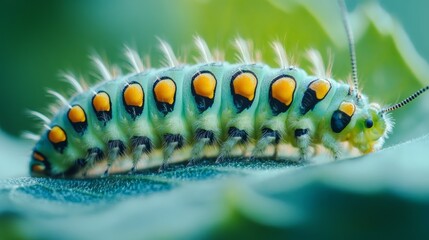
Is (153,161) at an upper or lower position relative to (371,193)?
upper

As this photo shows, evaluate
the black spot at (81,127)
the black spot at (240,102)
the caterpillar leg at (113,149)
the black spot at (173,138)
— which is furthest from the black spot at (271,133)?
the black spot at (81,127)

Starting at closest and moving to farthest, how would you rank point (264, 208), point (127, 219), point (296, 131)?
point (264, 208) → point (127, 219) → point (296, 131)

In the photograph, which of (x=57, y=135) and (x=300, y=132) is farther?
(x=57, y=135)

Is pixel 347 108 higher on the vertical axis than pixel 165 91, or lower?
lower

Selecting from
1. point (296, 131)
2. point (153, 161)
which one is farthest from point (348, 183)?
point (153, 161)

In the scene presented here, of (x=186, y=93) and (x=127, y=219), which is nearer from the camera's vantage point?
(x=127, y=219)

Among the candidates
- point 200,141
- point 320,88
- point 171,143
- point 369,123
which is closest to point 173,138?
point 171,143

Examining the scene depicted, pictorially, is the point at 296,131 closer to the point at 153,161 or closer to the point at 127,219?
the point at 153,161

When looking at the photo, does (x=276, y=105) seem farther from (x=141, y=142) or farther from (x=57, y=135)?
(x=57, y=135)
